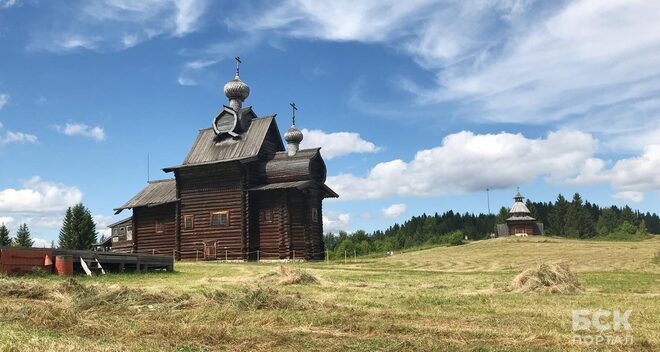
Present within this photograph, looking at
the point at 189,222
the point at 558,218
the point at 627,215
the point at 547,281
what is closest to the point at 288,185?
the point at 189,222

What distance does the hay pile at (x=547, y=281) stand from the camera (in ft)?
53.1

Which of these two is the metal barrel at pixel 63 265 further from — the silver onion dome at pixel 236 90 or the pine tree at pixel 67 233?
the pine tree at pixel 67 233

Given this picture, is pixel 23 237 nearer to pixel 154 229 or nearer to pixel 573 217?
Result: pixel 154 229

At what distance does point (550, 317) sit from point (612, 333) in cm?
207

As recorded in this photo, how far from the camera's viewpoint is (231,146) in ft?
150

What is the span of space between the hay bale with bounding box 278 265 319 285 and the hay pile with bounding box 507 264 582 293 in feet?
22.5

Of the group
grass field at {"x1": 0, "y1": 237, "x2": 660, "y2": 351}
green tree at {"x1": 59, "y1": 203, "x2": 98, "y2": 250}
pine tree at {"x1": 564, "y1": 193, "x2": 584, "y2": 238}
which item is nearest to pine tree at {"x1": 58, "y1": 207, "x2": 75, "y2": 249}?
green tree at {"x1": 59, "y1": 203, "x2": 98, "y2": 250}

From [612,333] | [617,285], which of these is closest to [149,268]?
[617,285]

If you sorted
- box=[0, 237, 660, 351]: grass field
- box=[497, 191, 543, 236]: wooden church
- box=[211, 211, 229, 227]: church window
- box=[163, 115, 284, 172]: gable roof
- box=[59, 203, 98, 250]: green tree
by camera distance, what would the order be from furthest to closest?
box=[497, 191, 543, 236]: wooden church → box=[59, 203, 98, 250]: green tree → box=[163, 115, 284, 172]: gable roof → box=[211, 211, 229, 227]: church window → box=[0, 237, 660, 351]: grass field

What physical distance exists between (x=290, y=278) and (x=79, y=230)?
55.5 metres

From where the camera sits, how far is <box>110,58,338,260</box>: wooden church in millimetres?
42500

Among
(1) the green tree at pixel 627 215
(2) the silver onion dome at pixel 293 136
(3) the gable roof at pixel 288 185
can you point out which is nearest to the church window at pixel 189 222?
(3) the gable roof at pixel 288 185

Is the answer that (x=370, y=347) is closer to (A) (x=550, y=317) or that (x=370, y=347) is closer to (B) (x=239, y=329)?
(B) (x=239, y=329)

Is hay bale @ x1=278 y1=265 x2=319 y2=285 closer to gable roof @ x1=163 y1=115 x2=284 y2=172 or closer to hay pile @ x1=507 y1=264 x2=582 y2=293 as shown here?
hay pile @ x1=507 y1=264 x2=582 y2=293
